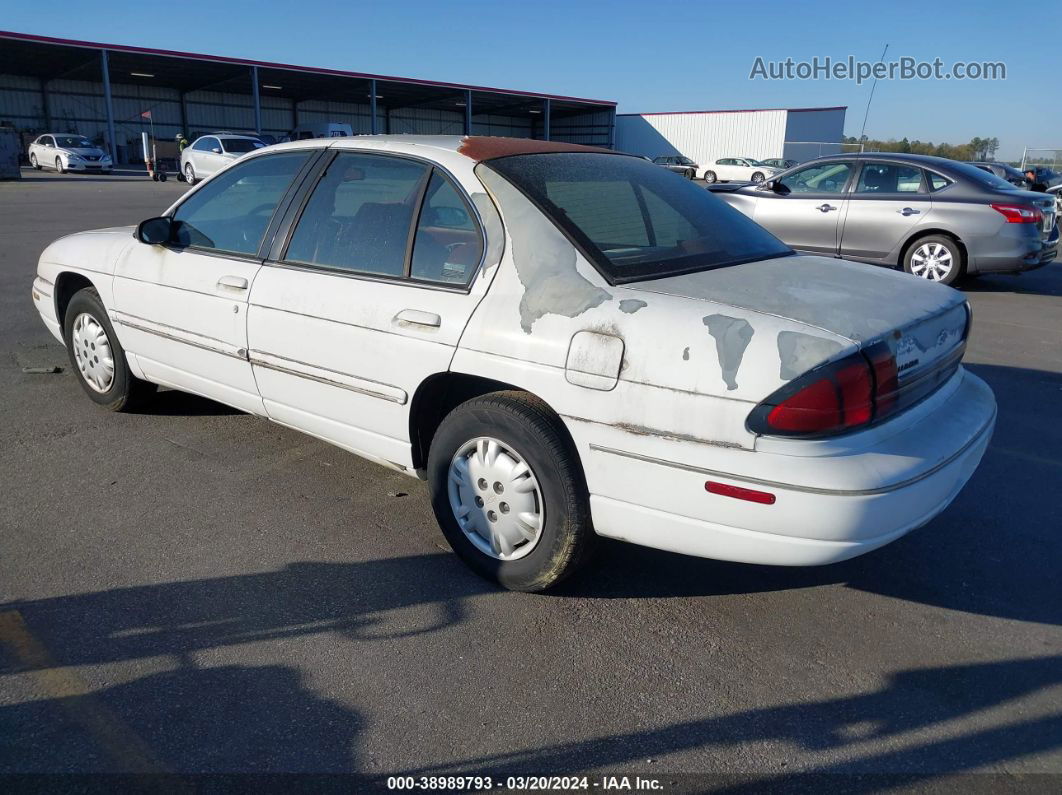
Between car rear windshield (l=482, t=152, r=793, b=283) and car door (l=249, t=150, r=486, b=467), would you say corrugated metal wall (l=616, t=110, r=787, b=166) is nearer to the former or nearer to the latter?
car rear windshield (l=482, t=152, r=793, b=283)

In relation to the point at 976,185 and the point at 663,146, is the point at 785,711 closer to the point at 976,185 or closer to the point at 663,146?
the point at 976,185

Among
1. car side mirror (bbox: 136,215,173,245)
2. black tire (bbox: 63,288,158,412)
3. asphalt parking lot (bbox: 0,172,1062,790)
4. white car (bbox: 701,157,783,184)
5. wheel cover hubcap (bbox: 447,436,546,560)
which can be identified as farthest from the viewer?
white car (bbox: 701,157,783,184)

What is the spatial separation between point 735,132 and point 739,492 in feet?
176

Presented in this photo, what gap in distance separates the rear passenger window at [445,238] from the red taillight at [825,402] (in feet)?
4.17

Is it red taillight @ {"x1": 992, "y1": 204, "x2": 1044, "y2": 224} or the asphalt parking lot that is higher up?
red taillight @ {"x1": 992, "y1": 204, "x2": 1044, "y2": 224}

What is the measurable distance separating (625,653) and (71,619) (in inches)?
76.8

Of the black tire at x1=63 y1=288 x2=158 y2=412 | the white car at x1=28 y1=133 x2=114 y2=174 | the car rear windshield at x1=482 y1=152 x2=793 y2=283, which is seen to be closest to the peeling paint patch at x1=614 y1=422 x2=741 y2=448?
the car rear windshield at x1=482 y1=152 x2=793 y2=283

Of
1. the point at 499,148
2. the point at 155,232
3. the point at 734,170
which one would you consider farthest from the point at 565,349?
the point at 734,170

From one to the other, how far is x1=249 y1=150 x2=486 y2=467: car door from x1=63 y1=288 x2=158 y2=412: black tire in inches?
54.6

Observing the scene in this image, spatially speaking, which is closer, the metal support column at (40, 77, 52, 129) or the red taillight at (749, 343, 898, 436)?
the red taillight at (749, 343, 898, 436)

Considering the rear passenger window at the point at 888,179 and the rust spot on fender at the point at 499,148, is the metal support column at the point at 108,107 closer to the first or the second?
the rear passenger window at the point at 888,179

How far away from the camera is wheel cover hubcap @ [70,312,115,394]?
4930 mm

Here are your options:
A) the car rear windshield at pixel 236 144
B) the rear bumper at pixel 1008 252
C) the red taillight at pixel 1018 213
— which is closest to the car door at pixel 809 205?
the rear bumper at pixel 1008 252

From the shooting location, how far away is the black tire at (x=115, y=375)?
4842mm
